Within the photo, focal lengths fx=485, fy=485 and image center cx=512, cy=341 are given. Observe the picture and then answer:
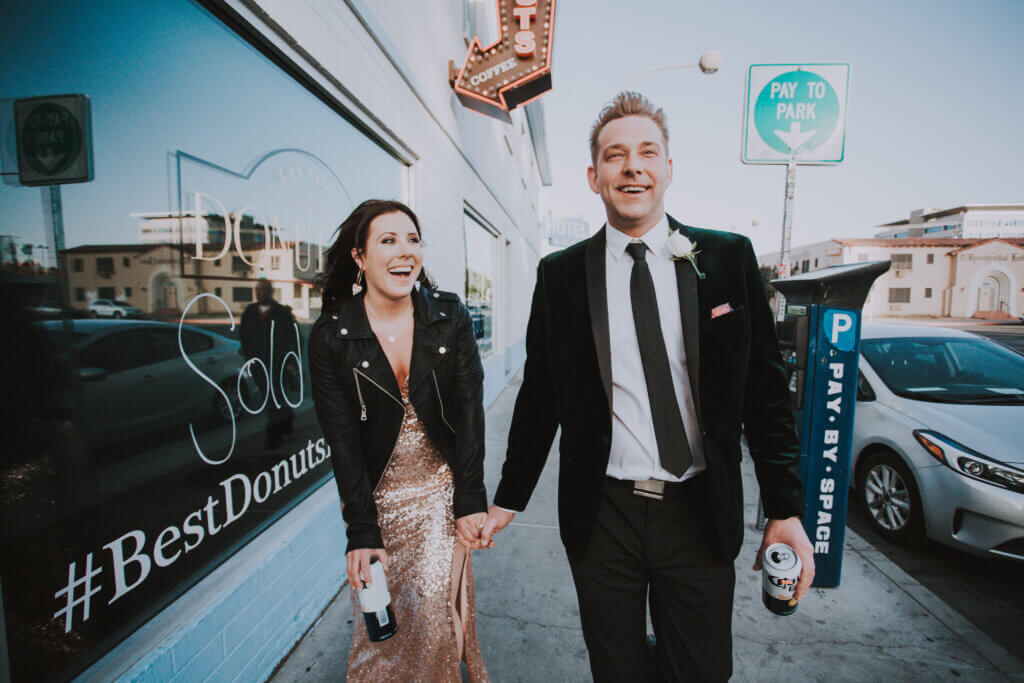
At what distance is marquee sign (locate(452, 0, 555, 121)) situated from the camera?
15.2ft

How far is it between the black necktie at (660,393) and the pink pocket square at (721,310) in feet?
0.50

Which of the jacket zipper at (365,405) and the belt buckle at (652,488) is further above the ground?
the jacket zipper at (365,405)

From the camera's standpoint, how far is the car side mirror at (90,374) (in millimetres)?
1528

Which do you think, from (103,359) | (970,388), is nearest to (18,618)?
(103,359)

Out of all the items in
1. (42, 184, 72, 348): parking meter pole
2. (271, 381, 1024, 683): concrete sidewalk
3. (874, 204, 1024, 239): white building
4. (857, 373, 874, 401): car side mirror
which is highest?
(874, 204, 1024, 239): white building

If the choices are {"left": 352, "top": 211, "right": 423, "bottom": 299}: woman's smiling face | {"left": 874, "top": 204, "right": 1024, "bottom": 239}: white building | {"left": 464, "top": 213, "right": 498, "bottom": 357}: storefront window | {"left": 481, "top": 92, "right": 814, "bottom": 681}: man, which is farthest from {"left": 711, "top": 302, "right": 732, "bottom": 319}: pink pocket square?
{"left": 874, "top": 204, "right": 1024, "bottom": 239}: white building

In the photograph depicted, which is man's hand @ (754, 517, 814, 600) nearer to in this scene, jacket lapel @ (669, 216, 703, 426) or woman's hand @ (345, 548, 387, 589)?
jacket lapel @ (669, 216, 703, 426)

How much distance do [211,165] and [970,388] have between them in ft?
18.0

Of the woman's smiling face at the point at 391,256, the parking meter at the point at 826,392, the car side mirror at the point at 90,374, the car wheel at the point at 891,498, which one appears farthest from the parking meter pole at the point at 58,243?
the car wheel at the point at 891,498

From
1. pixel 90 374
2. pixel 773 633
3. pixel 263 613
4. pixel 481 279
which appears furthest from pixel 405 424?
pixel 481 279

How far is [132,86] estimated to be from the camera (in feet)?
5.63

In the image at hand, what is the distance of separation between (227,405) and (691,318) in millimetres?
2031

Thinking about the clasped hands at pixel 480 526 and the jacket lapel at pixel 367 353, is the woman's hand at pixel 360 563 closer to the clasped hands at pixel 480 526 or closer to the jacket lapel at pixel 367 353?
the clasped hands at pixel 480 526

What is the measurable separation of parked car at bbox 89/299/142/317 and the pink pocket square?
1959 millimetres
